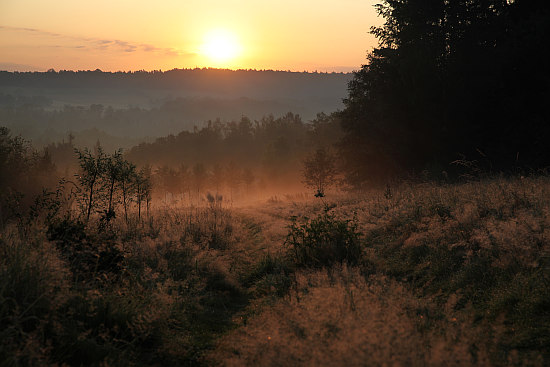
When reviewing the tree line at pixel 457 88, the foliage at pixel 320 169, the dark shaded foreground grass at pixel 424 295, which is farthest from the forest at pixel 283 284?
the foliage at pixel 320 169

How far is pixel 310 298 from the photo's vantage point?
548 cm

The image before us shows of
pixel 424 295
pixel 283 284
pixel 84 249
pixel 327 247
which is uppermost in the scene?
pixel 84 249

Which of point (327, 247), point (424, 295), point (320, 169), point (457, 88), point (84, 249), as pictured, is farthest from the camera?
point (320, 169)

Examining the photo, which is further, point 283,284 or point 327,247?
point 327,247

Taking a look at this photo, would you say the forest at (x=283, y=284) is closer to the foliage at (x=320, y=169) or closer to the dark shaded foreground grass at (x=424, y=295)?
the dark shaded foreground grass at (x=424, y=295)

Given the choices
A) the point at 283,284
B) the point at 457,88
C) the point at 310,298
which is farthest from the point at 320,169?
the point at 310,298

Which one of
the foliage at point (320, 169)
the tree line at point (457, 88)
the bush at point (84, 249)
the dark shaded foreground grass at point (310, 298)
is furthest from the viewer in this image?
the foliage at point (320, 169)

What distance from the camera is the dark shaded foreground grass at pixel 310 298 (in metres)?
3.81

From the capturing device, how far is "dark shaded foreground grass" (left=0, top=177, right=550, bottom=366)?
3807 mm

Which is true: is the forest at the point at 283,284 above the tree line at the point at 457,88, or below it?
below

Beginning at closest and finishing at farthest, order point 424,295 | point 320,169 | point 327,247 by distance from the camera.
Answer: point 424,295, point 327,247, point 320,169

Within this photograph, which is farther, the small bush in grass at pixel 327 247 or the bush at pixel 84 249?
the small bush in grass at pixel 327 247

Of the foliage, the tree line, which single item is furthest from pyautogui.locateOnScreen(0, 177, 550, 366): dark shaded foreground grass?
the foliage

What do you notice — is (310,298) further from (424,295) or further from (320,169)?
(320,169)
